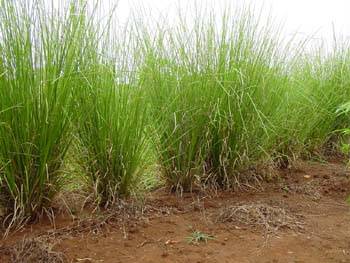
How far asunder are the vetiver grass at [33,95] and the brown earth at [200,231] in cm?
23

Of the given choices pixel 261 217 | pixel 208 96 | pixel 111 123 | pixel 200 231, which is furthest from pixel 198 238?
pixel 208 96

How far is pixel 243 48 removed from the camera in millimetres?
3049

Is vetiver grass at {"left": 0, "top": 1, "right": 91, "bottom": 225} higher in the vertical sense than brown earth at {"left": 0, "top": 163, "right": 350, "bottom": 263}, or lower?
higher

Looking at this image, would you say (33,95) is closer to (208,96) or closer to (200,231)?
(200,231)

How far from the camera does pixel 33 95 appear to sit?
6.73 feet

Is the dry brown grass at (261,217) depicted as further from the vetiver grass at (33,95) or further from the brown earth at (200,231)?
the vetiver grass at (33,95)

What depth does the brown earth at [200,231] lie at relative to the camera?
198 cm

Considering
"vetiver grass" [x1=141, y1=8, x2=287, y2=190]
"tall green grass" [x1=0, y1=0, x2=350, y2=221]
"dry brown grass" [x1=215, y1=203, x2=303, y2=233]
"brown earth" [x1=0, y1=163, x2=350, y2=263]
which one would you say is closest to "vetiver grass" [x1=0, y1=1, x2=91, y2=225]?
"tall green grass" [x1=0, y1=0, x2=350, y2=221]

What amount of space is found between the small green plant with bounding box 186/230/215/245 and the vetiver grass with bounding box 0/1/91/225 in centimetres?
72

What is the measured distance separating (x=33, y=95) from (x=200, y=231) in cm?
104

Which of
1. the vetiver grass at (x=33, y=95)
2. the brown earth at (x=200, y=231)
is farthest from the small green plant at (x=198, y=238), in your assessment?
the vetiver grass at (x=33, y=95)

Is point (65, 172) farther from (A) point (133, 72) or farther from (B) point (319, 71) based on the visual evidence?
(B) point (319, 71)

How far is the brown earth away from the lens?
1.98 meters

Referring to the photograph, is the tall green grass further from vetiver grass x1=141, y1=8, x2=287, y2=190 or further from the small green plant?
the small green plant
